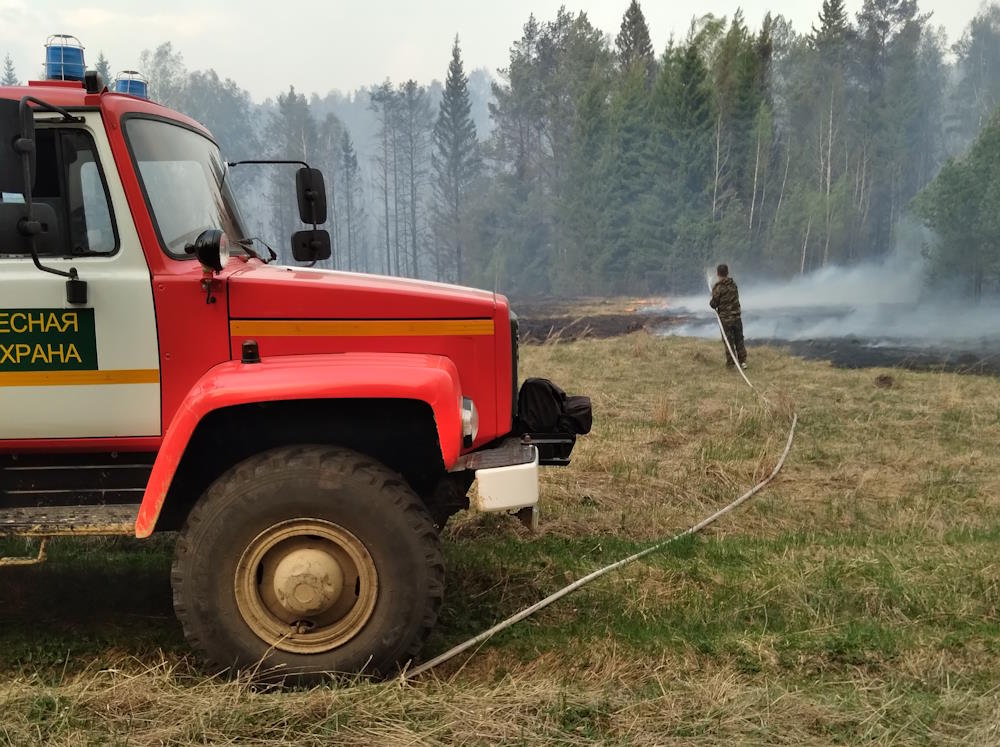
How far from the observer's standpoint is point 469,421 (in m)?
3.92

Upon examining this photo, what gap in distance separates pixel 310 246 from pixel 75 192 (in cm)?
165

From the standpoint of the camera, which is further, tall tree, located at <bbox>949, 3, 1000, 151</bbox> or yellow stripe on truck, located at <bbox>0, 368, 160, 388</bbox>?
tall tree, located at <bbox>949, 3, 1000, 151</bbox>

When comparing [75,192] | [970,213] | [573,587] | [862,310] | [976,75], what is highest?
[976,75]

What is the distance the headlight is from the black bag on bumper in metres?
0.41

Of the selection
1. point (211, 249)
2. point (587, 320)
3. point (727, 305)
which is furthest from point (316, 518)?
point (587, 320)

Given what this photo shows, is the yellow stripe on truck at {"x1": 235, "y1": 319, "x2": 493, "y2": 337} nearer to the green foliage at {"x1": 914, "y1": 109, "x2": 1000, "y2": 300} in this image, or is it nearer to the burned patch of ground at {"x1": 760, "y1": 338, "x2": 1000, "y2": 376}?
the burned patch of ground at {"x1": 760, "y1": 338, "x2": 1000, "y2": 376}

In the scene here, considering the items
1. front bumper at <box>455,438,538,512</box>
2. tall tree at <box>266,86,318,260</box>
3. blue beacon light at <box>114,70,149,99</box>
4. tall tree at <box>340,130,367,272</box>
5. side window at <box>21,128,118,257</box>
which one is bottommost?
front bumper at <box>455,438,538,512</box>

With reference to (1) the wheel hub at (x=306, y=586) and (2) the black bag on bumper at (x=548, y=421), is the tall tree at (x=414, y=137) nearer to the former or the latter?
(2) the black bag on bumper at (x=548, y=421)

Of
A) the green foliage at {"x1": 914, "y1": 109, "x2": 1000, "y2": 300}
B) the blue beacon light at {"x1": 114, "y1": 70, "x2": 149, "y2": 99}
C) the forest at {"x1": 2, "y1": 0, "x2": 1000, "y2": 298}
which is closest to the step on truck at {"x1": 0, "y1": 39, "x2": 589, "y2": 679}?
the blue beacon light at {"x1": 114, "y1": 70, "x2": 149, "y2": 99}

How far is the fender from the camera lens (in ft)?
11.4

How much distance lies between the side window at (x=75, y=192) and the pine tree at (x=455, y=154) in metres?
56.7

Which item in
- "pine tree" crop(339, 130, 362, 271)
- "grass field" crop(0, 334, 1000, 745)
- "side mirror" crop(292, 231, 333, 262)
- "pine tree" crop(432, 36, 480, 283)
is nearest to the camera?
"grass field" crop(0, 334, 1000, 745)

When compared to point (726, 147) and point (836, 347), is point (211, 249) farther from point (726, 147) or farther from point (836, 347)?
point (726, 147)

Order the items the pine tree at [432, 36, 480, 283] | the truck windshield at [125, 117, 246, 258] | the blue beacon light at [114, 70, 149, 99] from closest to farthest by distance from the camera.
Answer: the truck windshield at [125, 117, 246, 258]
the blue beacon light at [114, 70, 149, 99]
the pine tree at [432, 36, 480, 283]
